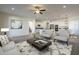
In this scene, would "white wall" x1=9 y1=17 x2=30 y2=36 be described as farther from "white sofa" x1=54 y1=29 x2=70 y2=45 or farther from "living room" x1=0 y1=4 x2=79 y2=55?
"white sofa" x1=54 y1=29 x2=70 y2=45

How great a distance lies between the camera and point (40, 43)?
252 cm

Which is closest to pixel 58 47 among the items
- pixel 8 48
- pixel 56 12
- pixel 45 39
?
pixel 45 39

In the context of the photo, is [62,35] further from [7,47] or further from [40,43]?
[7,47]

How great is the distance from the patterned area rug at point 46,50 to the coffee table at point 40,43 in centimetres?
7

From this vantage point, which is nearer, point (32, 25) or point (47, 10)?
point (47, 10)

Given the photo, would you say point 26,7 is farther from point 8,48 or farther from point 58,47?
point 58,47

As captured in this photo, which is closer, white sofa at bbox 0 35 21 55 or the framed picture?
white sofa at bbox 0 35 21 55

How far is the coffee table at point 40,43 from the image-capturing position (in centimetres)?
249

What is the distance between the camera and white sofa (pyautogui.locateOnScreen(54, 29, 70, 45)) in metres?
2.53

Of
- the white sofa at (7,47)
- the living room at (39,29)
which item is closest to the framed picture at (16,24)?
the living room at (39,29)

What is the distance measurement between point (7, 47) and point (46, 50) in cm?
88

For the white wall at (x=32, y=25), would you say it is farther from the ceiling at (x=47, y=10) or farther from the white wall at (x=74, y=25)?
the white wall at (x=74, y=25)

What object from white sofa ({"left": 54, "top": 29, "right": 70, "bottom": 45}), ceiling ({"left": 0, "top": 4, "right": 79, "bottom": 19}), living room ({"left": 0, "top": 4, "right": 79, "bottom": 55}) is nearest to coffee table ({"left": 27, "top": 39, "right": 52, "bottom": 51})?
living room ({"left": 0, "top": 4, "right": 79, "bottom": 55})

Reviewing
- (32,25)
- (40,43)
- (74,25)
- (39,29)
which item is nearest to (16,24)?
(32,25)
